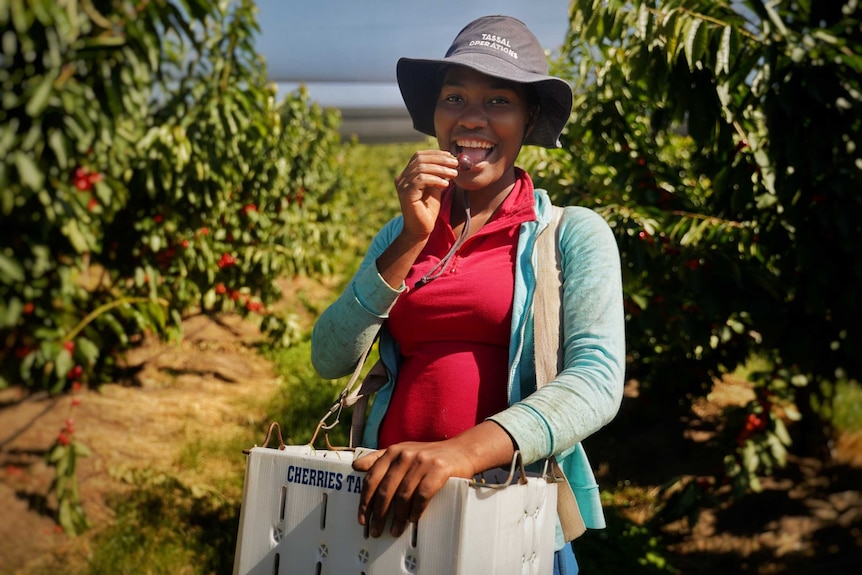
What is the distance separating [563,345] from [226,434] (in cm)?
337

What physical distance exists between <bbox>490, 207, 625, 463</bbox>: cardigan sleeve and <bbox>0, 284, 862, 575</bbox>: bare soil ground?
265 centimetres

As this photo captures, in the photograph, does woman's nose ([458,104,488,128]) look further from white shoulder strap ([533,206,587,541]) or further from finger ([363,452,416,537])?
finger ([363,452,416,537])

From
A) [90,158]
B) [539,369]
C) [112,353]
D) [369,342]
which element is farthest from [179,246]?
[539,369]

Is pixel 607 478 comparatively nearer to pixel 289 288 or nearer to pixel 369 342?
pixel 369 342

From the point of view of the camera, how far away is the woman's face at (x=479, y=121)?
1369 millimetres

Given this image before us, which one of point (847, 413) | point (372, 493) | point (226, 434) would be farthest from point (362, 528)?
point (847, 413)

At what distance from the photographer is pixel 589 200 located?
9.04ft

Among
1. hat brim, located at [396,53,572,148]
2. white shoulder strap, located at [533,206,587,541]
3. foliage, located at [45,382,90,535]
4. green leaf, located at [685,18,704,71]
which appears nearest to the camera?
white shoulder strap, located at [533,206,587,541]

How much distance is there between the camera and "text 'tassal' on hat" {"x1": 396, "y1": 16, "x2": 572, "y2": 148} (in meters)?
1.34

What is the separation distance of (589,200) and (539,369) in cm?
166

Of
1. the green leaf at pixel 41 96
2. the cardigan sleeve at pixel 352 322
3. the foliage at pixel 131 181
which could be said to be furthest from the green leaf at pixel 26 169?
the cardigan sleeve at pixel 352 322

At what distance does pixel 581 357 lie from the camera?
1.16 metres

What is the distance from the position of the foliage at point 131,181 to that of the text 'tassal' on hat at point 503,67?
1.90ft

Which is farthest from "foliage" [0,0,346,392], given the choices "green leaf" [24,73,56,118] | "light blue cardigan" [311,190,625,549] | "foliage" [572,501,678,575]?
"foliage" [572,501,678,575]
